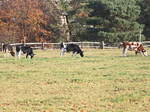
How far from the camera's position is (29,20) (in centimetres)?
5128

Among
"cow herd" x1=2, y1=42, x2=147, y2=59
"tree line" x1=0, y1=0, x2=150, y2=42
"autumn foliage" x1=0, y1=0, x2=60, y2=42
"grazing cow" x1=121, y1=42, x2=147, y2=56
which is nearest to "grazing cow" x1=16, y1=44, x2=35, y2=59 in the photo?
"cow herd" x1=2, y1=42, x2=147, y2=59

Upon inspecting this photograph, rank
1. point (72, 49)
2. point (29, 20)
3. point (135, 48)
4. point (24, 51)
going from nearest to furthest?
point (24, 51), point (135, 48), point (72, 49), point (29, 20)

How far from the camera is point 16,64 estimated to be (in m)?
20.8

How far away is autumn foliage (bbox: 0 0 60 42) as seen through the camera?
51188 millimetres

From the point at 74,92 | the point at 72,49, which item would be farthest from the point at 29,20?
the point at 74,92

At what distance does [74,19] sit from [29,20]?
20.6 ft

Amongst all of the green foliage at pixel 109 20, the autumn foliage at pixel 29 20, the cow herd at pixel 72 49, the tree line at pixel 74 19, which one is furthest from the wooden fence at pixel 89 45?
the cow herd at pixel 72 49

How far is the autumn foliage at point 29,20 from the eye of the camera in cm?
5119

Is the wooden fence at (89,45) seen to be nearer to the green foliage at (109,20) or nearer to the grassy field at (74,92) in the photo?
the green foliage at (109,20)

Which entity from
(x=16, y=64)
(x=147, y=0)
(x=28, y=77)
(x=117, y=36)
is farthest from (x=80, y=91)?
(x=147, y=0)

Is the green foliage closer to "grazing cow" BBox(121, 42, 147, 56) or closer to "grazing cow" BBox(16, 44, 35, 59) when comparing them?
"grazing cow" BBox(121, 42, 147, 56)

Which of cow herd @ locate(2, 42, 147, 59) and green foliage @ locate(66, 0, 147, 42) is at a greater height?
Result: green foliage @ locate(66, 0, 147, 42)

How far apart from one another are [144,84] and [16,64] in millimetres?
9747

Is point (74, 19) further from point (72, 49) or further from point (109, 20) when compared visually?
point (72, 49)
